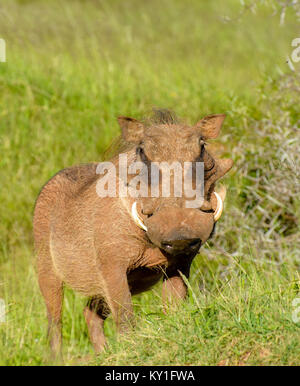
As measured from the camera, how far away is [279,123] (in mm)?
5504

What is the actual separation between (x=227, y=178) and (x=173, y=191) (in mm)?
2485

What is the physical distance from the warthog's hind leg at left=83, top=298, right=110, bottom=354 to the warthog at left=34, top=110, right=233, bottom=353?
0.15ft

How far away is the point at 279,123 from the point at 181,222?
249 cm

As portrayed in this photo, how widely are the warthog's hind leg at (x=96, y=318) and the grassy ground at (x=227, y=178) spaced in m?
0.16

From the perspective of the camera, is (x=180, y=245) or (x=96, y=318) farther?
(x=96, y=318)

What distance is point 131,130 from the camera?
373 cm

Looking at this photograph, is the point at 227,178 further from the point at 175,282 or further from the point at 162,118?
the point at 175,282

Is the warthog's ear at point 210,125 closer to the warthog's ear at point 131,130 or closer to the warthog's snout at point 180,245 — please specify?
the warthog's ear at point 131,130

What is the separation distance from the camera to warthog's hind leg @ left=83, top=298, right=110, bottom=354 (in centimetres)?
475

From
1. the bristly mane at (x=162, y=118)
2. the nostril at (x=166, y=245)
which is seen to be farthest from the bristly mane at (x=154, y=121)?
the nostril at (x=166, y=245)

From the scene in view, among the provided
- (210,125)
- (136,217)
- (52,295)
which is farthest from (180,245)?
(52,295)

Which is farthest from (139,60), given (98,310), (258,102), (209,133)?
(209,133)

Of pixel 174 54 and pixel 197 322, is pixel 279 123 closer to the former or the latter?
pixel 197 322

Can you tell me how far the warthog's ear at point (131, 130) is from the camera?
146 inches
